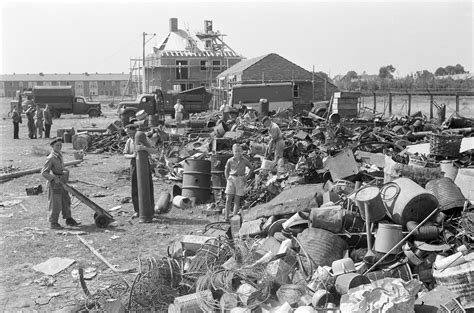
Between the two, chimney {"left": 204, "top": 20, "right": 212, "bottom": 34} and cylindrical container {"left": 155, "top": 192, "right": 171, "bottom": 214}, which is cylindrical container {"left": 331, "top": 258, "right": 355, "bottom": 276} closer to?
cylindrical container {"left": 155, "top": 192, "right": 171, "bottom": 214}

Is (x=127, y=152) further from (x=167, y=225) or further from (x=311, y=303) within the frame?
(x=311, y=303)

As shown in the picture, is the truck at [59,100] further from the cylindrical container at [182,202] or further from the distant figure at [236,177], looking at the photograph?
the distant figure at [236,177]

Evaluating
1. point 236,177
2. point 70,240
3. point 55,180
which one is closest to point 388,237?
point 236,177

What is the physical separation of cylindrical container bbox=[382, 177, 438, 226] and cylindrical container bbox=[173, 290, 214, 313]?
2429 mm

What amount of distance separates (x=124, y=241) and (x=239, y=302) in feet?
11.7

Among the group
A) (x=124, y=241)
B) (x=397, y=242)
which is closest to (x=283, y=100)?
(x=124, y=241)

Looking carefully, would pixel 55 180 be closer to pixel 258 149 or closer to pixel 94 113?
pixel 258 149

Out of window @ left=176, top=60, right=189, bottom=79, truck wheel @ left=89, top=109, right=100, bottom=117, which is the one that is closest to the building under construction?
window @ left=176, top=60, right=189, bottom=79

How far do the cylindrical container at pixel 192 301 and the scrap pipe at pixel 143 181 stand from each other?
13.7ft

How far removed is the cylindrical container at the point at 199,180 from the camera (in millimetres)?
10578

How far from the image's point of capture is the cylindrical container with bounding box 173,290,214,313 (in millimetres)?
5157

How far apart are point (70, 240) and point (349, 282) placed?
16.3 ft

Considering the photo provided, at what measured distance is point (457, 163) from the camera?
880cm

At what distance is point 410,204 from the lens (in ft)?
20.2
